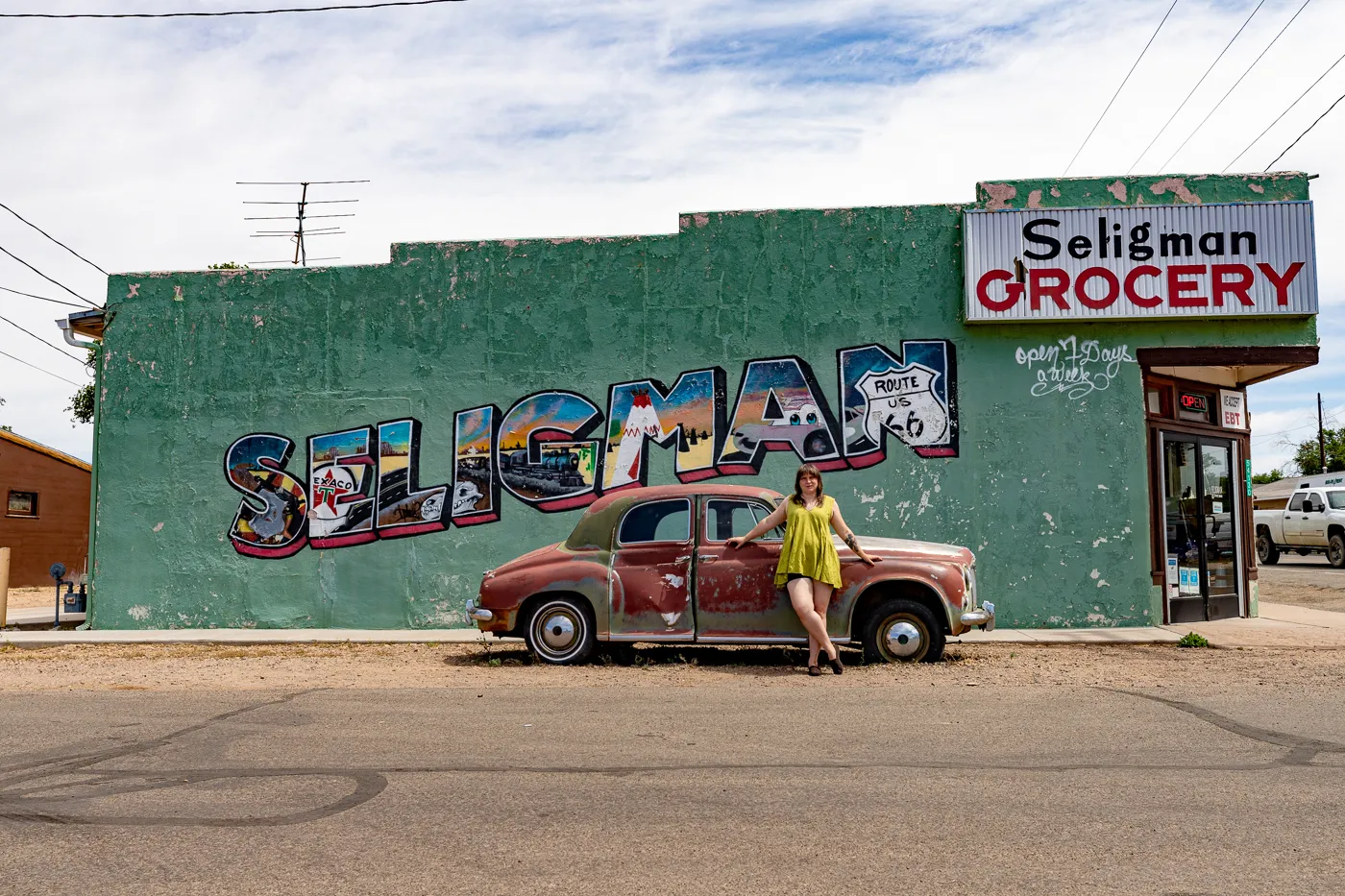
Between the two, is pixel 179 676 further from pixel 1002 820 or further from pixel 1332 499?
pixel 1332 499

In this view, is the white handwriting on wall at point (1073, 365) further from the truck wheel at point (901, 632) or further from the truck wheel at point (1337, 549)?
the truck wheel at point (1337, 549)

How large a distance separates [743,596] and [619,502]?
1539mm

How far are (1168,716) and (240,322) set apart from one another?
12.4 metres

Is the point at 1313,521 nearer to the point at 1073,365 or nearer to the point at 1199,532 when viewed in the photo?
the point at 1199,532

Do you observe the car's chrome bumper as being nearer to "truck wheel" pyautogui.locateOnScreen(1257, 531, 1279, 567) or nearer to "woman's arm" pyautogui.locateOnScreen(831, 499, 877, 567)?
"woman's arm" pyautogui.locateOnScreen(831, 499, 877, 567)

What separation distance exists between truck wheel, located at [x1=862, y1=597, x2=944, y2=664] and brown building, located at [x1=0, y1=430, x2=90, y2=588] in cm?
2445

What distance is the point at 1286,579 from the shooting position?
22406mm

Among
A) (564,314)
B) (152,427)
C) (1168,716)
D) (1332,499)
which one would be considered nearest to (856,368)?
(564,314)

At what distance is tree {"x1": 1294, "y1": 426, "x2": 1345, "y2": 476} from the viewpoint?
67938mm

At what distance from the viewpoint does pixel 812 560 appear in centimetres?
995

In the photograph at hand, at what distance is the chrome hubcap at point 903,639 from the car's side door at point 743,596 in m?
0.80

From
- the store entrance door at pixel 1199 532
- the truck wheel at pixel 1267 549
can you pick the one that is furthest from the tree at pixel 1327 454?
the store entrance door at pixel 1199 532

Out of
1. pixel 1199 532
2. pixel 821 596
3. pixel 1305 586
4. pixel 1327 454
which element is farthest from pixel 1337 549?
pixel 1327 454

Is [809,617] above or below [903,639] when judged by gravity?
above
